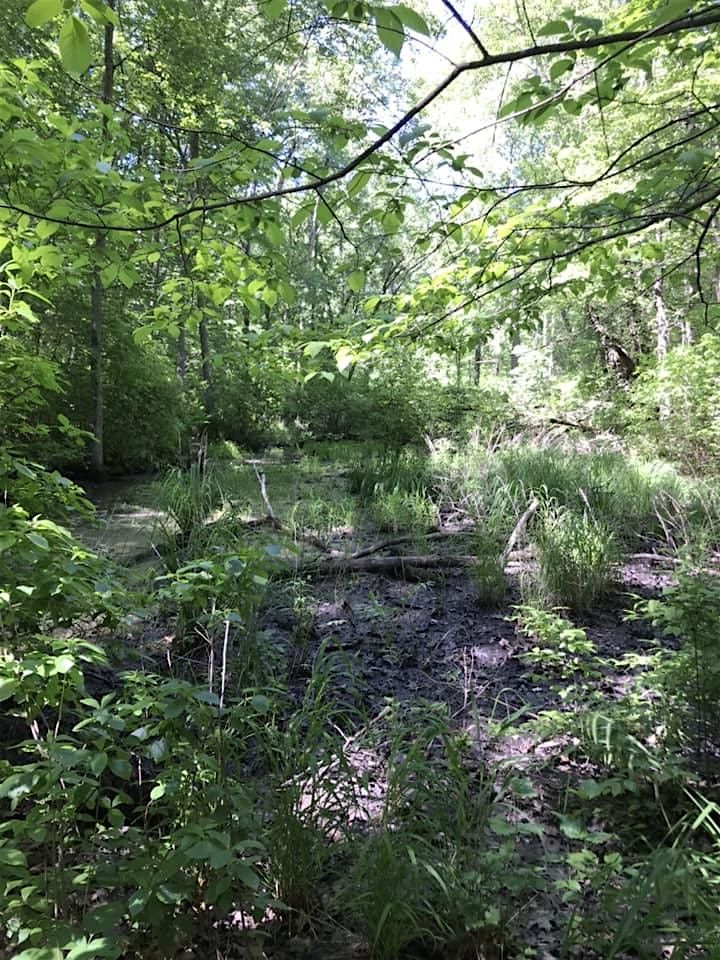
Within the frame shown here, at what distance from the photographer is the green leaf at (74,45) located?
1.00m

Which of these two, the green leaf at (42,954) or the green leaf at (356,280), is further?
the green leaf at (356,280)

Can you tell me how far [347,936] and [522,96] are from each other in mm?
2304

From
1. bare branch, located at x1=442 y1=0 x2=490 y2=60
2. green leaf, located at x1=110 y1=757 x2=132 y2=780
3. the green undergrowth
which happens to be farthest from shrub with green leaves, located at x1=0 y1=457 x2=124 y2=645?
bare branch, located at x1=442 y1=0 x2=490 y2=60

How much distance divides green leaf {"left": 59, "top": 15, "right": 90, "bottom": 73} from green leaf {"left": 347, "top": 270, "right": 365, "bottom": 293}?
3.17 feet

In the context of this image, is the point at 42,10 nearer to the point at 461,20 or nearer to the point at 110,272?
the point at 461,20

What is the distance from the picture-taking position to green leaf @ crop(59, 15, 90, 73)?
1.00 metres

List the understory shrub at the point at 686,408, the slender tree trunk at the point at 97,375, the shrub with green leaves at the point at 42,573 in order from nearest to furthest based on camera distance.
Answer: the shrub with green leaves at the point at 42,573 → the understory shrub at the point at 686,408 → the slender tree trunk at the point at 97,375

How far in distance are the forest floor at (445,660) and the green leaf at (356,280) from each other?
55.6 inches

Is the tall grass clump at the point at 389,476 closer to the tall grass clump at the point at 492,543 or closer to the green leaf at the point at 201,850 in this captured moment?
the tall grass clump at the point at 492,543

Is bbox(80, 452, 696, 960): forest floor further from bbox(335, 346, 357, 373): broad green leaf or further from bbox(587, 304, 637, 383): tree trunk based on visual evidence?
bbox(587, 304, 637, 383): tree trunk

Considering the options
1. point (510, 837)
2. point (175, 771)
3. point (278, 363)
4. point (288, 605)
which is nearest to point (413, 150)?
point (278, 363)

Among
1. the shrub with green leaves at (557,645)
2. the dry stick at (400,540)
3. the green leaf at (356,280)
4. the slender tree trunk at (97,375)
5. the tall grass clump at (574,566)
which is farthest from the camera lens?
the slender tree trunk at (97,375)

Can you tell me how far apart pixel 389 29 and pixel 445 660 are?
256 cm

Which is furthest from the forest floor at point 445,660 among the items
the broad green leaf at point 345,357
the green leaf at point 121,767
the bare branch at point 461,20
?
the bare branch at point 461,20
